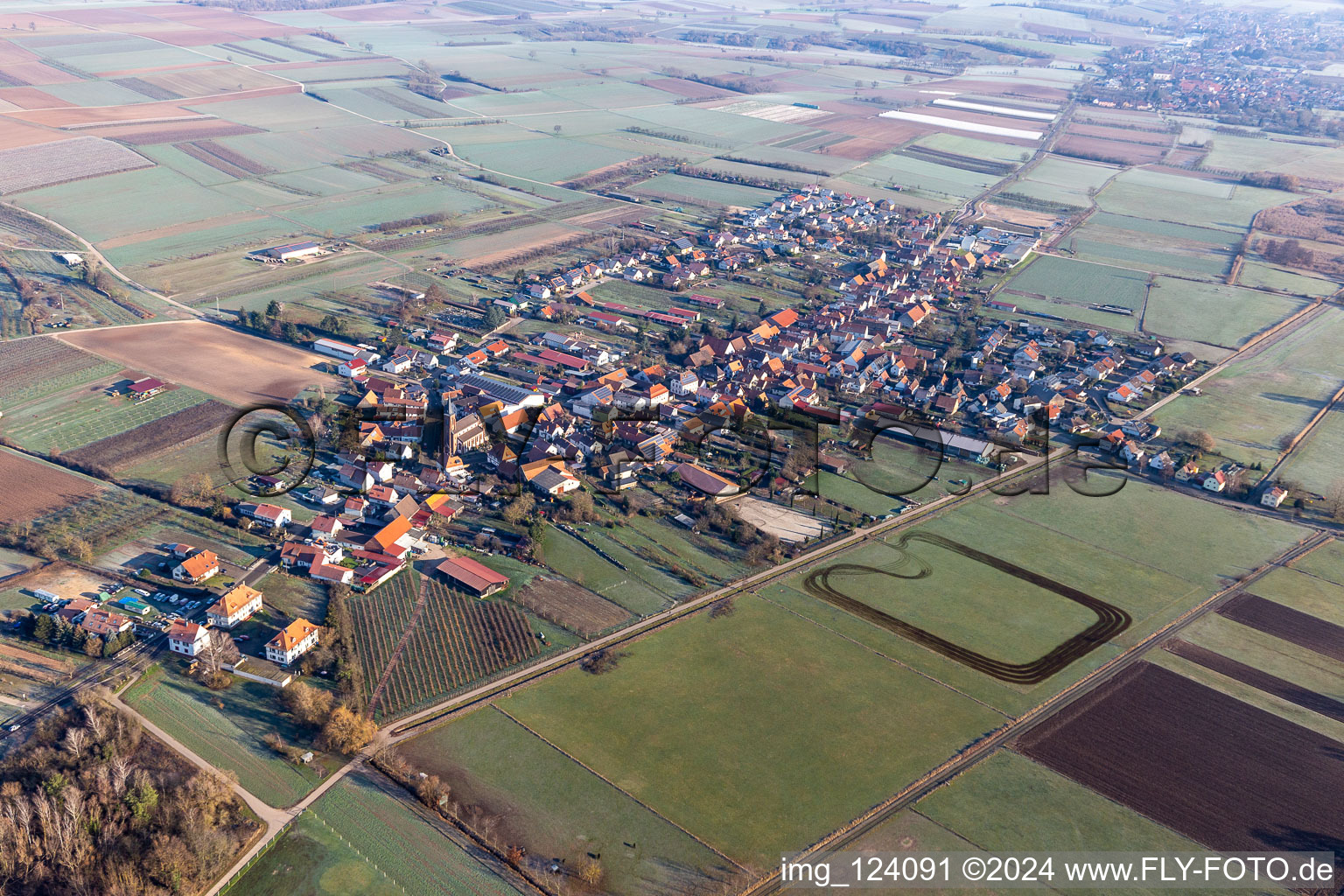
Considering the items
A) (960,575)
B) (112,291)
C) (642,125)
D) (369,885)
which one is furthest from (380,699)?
(642,125)

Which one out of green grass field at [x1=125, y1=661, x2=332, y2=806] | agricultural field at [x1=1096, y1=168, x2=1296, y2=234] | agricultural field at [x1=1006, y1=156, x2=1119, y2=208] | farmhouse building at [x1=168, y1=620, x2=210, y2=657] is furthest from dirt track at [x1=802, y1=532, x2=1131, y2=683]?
agricultural field at [x1=1006, y1=156, x2=1119, y2=208]

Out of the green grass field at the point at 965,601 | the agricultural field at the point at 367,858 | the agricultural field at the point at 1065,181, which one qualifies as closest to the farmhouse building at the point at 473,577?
the agricultural field at the point at 367,858

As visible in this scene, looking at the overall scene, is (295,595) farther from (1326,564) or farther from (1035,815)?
(1326,564)

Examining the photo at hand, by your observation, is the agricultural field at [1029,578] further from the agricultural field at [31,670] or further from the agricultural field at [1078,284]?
the agricultural field at [1078,284]

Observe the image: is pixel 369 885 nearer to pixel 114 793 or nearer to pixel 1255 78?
pixel 114 793

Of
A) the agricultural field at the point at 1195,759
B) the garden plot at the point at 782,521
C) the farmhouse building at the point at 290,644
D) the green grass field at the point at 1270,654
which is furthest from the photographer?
the garden plot at the point at 782,521

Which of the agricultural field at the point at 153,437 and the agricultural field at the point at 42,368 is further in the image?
the agricultural field at the point at 42,368

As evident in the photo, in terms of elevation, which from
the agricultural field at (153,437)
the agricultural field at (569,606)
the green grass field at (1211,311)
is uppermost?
the green grass field at (1211,311)
